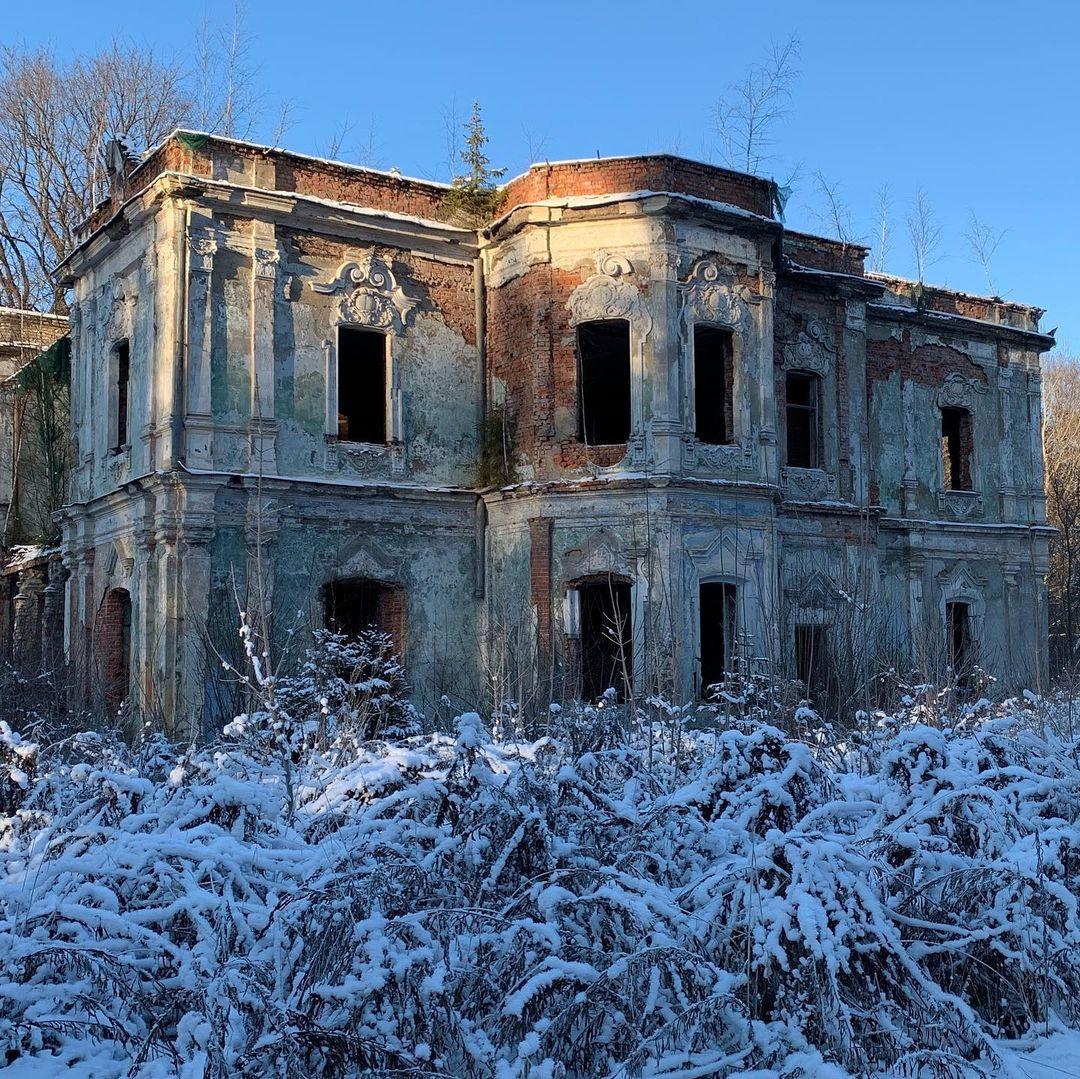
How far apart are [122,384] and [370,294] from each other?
3.54m

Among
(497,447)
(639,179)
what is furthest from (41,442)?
(639,179)

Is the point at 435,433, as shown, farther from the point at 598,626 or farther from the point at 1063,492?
the point at 1063,492

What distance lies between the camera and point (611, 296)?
563 inches

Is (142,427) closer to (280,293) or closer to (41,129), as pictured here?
(280,293)

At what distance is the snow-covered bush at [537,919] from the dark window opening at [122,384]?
9679 millimetres

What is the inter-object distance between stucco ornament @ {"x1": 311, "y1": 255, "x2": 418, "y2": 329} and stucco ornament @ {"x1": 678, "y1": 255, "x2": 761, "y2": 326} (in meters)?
3.60

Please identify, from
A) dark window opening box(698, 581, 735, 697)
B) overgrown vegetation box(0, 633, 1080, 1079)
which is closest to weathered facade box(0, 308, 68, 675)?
dark window opening box(698, 581, 735, 697)

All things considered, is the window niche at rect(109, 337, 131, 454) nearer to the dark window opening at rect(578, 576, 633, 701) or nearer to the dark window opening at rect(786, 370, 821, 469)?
the dark window opening at rect(578, 576, 633, 701)

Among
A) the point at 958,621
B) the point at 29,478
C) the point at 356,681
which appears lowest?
the point at 356,681

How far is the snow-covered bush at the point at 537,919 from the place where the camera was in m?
4.12

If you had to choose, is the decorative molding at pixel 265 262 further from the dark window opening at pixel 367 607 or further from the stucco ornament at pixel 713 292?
the stucco ornament at pixel 713 292

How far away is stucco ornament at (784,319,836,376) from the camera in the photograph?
16.6m

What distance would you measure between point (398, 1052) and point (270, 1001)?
519 millimetres

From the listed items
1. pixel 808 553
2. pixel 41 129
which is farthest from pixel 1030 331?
pixel 41 129
